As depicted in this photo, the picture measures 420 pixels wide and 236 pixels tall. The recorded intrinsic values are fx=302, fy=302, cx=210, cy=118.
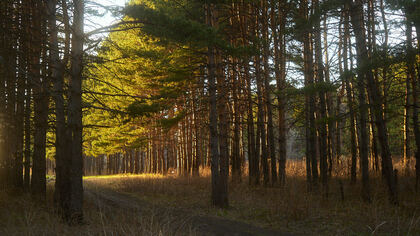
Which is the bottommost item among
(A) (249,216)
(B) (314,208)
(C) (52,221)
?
(A) (249,216)

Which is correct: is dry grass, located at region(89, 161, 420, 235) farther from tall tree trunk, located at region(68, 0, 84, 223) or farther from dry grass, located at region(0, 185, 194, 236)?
tall tree trunk, located at region(68, 0, 84, 223)

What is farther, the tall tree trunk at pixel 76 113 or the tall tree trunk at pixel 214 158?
the tall tree trunk at pixel 214 158

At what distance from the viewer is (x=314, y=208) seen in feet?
28.9

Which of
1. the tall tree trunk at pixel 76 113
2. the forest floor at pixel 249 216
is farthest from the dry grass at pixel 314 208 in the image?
the tall tree trunk at pixel 76 113

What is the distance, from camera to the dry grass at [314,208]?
22.9 ft

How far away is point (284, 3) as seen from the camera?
1302cm

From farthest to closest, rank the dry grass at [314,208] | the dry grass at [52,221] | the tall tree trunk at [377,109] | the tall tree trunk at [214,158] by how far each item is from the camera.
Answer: the tall tree trunk at [214,158], the tall tree trunk at [377,109], the dry grass at [314,208], the dry grass at [52,221]

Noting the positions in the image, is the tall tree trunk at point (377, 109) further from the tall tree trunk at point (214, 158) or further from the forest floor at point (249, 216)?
the tall tree trunk at point (214, 158)

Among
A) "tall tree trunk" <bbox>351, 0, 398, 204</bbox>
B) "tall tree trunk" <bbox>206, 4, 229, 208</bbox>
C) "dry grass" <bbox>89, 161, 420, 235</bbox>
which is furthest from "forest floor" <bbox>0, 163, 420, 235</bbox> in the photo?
"tall tree trunk" <bbox>351, 0, 398, 204</bbox>

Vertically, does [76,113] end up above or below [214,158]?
above

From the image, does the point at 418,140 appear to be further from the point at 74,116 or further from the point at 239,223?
the point at 74,116

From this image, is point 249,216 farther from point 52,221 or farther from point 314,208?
→ point 52,221

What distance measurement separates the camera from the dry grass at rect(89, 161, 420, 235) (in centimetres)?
698

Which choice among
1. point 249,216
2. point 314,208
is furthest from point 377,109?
point 249,216
